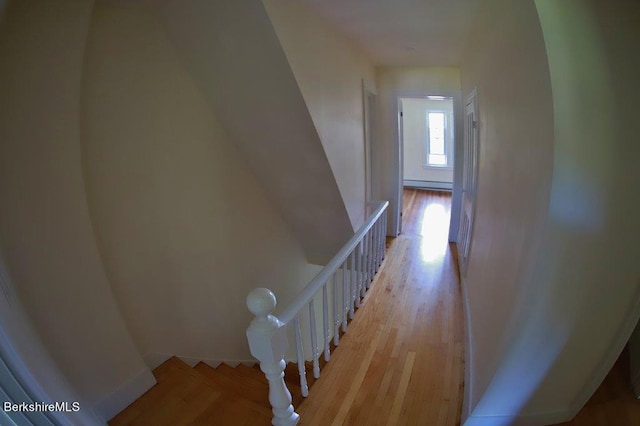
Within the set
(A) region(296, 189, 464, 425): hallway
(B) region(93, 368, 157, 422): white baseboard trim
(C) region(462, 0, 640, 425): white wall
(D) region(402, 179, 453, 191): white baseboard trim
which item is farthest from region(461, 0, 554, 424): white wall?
(D) region(402, 179, 453, 191): white baseboard trim

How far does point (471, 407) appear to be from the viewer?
4.54 feet

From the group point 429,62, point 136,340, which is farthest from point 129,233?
point 429,62

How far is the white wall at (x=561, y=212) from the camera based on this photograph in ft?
2.62

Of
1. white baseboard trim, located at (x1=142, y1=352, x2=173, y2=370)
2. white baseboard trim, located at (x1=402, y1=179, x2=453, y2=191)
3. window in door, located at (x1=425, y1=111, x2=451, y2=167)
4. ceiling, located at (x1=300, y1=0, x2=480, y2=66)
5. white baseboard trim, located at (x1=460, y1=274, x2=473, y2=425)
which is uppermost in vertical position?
ceiling, located at (x1=300, y1=0, x2=480, y2=66)

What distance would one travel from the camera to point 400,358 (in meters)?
1.91

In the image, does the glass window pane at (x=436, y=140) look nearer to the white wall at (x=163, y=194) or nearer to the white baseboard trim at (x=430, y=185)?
the white baseboard trim at (x=430, y=185)

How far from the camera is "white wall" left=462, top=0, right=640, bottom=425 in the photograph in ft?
2.62

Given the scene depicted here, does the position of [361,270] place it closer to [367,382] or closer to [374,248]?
[374,248]

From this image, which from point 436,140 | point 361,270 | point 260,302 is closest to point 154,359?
point 260,302

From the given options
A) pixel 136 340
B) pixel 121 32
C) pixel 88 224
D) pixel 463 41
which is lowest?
pixel 136 340

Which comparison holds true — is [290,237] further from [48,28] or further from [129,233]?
[48,28]

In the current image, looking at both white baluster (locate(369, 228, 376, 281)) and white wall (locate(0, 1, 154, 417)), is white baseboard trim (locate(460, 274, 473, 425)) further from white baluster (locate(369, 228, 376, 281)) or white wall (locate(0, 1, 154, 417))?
white wall (locate(0, 1, 154, 417))

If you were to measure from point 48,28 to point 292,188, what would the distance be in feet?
5.58

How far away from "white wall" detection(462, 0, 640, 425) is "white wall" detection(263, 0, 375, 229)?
104 cm
